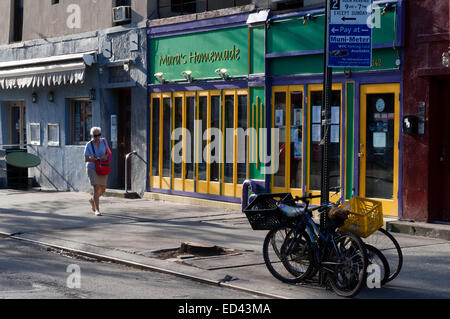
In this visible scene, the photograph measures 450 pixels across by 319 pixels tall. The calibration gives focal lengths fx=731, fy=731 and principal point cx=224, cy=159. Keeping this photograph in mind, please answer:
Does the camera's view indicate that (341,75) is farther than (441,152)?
Yes

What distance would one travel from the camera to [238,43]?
51.4 feet

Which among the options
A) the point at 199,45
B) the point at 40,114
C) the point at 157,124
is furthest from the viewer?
the point at 40,114

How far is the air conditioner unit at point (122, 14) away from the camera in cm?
1842

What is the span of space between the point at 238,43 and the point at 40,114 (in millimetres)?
8316

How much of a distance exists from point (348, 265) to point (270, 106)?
7.66m

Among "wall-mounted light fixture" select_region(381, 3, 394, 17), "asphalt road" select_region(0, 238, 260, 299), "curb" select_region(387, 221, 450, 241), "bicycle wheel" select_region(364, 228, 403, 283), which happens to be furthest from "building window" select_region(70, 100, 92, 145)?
"bicycle wheel" select_region(364, 228, 403, 283)

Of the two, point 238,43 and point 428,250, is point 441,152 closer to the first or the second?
point 428,250

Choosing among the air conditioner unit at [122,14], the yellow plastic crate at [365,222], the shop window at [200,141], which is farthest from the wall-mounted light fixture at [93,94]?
the yellow plastic crate at [365,222]

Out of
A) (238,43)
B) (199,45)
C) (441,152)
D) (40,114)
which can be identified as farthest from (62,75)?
(441,152)

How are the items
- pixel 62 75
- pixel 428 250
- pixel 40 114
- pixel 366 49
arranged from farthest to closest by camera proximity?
pixel 40 114, pixel 62 75, pixel 428 250, pixel 366 49

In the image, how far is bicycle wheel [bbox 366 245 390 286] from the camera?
316 inches

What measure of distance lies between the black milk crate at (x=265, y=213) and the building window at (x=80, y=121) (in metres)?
12.3

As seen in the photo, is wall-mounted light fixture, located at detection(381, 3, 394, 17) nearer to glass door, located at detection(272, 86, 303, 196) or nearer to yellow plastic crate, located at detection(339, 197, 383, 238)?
glass door, located at detection(272, 86, 303, 196)

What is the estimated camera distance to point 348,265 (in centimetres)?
777
